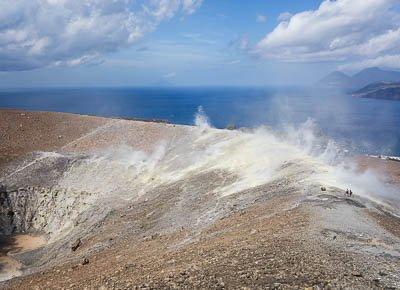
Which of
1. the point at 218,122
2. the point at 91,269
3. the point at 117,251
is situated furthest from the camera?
the point at 218,122

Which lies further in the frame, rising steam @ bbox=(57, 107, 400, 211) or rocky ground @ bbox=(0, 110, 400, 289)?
rising steam @ bbox=(57, 107, 400, 211)

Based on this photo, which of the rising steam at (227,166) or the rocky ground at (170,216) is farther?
the rising steam at (227,166)

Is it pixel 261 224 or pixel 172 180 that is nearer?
pixel 261 224

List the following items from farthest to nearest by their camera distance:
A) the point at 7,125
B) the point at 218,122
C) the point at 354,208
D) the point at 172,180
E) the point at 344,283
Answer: the point at 218,122, the point at 7,125, the point at 172,180, the point at 354,208, the point at 344,283

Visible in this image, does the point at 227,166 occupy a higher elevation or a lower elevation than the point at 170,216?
higher

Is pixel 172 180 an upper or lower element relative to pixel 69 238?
upper

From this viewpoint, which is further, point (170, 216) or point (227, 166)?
point (227, 166)

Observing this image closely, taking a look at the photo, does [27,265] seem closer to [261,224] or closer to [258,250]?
[261,224]

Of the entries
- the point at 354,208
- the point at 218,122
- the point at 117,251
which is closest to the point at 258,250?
the point at 354,208
